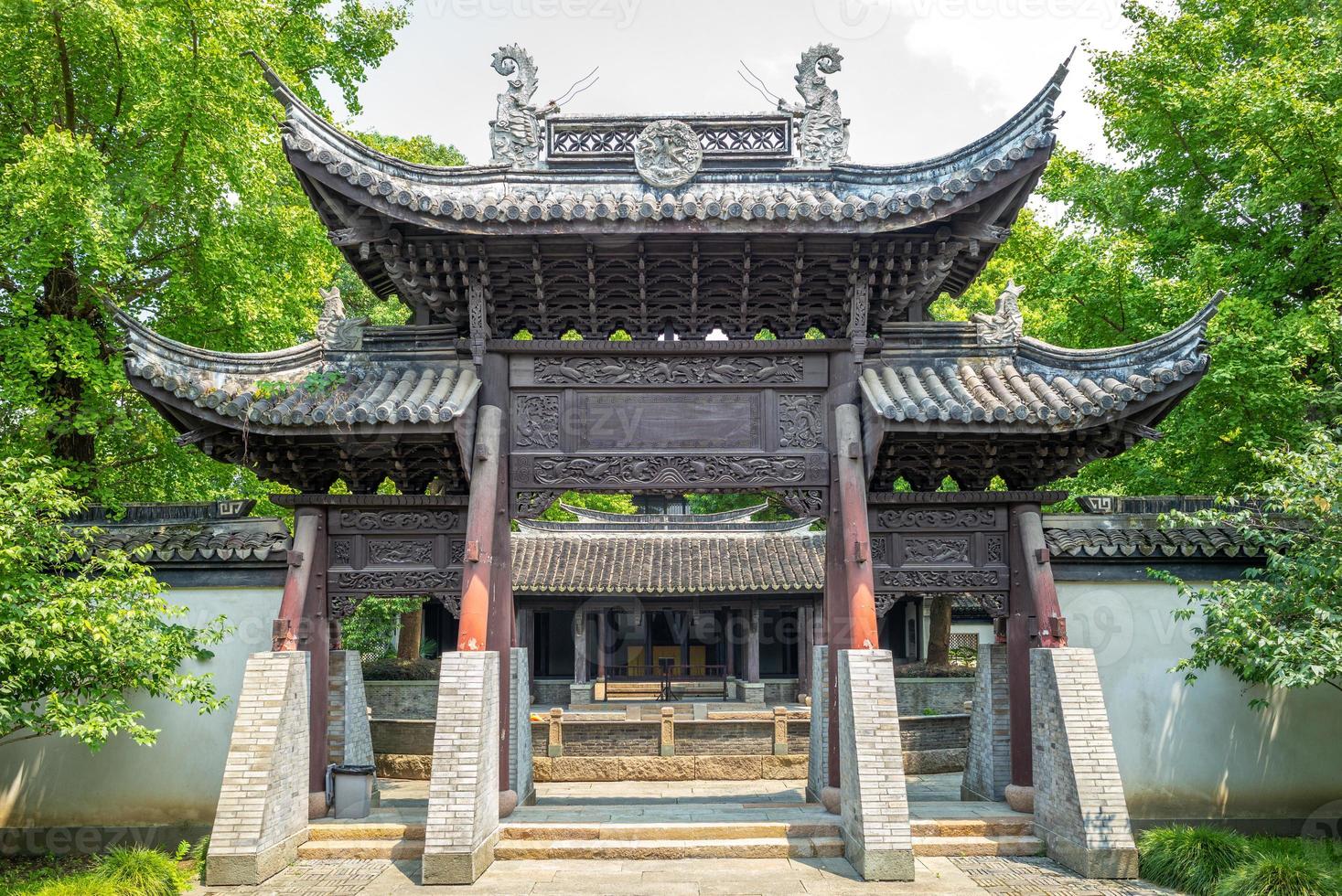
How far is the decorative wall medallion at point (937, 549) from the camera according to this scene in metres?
9.94

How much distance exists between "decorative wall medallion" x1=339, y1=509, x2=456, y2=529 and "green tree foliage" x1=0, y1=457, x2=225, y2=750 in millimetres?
1897

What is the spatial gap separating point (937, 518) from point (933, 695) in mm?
10700

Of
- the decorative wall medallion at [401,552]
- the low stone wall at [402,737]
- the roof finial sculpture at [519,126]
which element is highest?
the roof finial sculpture at [519,126]

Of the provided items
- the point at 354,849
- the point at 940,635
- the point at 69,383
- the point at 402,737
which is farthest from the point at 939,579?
the point at 69,383

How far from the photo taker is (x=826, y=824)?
9164 millimetres

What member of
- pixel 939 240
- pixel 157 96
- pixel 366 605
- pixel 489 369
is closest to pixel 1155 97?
pixel 939 240

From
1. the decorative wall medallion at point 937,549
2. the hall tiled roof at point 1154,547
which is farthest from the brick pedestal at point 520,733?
the hall tiled roof at point 1154,547

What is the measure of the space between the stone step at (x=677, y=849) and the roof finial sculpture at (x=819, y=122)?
7.03m

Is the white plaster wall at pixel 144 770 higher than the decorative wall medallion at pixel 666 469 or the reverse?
the reverse

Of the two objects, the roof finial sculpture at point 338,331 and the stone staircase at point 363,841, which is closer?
the stone staircase at point 363,841

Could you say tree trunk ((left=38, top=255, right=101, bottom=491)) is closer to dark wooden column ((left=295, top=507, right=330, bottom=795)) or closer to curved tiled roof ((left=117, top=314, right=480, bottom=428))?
curved tiled roof ((left=117, top=314, right=480, bottom=428))

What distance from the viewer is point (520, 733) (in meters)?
10.3

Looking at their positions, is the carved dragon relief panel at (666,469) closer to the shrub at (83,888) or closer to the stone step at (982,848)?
the stone step at (982,848)

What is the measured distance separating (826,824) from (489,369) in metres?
5.83
